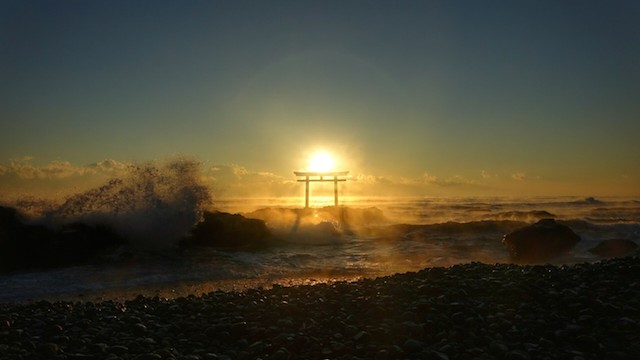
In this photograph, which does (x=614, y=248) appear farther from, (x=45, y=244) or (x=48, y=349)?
(x=45, y=244)

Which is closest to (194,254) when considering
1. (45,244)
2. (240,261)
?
(240,261)

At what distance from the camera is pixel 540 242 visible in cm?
1731

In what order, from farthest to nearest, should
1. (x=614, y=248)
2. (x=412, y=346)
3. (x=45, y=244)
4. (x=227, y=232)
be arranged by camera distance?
(x=227, y=232) → (x=45, y=244) → (x=614, y=248) → (x=412, y=346)

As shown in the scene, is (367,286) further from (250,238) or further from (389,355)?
(250,238)

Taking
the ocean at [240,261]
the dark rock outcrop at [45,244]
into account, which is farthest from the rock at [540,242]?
the dark rock outcrop at [45,244]

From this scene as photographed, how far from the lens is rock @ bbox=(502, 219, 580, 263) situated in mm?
16922

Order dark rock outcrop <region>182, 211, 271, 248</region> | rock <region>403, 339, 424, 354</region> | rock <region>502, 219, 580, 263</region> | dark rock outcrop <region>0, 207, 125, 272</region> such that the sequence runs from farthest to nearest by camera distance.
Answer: dark rock outcrop <region>182, 211, 271, 248</region>
rock <region>502, 219, 580, 263</region>
dark rock outcrop <region>0, 207, 125, 272</region>
rock <region>403, 339, 424, 354</region>

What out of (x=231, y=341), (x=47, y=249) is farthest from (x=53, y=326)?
(x=47, y=249)

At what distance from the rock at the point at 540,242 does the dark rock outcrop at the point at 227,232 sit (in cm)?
1069

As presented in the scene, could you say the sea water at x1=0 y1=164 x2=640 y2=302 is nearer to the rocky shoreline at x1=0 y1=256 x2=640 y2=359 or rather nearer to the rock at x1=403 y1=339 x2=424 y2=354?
the rocky shoreline at x1=0 y1=256 x2=640 y2=359

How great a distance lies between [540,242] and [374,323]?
13.1 meters

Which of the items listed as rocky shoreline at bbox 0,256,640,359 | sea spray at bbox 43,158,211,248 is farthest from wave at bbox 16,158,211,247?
rocky shoreline at bbox 0,256,640,359

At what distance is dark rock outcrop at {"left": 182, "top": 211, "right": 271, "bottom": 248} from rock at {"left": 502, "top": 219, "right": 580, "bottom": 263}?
10.7m

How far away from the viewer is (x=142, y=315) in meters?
7.36
